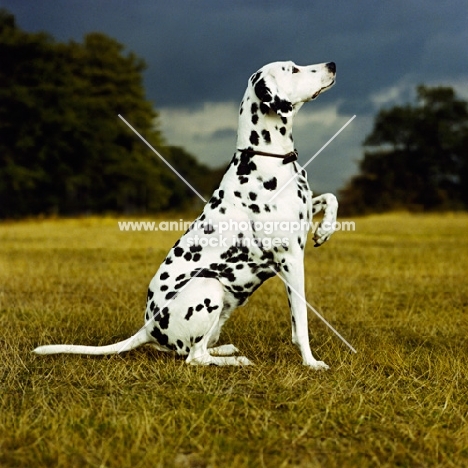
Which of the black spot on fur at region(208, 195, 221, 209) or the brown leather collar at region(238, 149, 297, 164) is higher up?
the brown leather collar at region(238, 149, 297, 164)

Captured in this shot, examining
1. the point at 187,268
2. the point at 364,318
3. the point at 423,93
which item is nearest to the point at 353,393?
the point at 187,268

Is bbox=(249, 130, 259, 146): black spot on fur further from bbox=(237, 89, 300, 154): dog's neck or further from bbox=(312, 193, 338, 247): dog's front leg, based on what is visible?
bbox=(312, 193, 338, 247): dog's front leg

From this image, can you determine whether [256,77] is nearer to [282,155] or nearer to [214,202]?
[282,155]

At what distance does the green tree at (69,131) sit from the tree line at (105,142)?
52 mm

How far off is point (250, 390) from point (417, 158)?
1349 inches

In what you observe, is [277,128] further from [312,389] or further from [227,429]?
[227,429]

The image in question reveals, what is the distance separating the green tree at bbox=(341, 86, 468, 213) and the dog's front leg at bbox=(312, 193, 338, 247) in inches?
1073

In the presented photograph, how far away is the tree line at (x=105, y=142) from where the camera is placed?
108 ft

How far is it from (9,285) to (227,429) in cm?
742

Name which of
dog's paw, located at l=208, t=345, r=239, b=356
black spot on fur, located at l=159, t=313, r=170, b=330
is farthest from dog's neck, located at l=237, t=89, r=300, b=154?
dog's paw, located at l=208, t=345, r=239, b=356

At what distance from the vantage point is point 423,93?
41125 mm

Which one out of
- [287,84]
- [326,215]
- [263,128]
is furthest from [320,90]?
[326,215]

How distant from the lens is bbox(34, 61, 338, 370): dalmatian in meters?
5.26

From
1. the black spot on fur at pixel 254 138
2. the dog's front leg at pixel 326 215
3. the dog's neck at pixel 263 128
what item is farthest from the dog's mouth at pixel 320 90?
the dog's front leg at pixel 326 215
